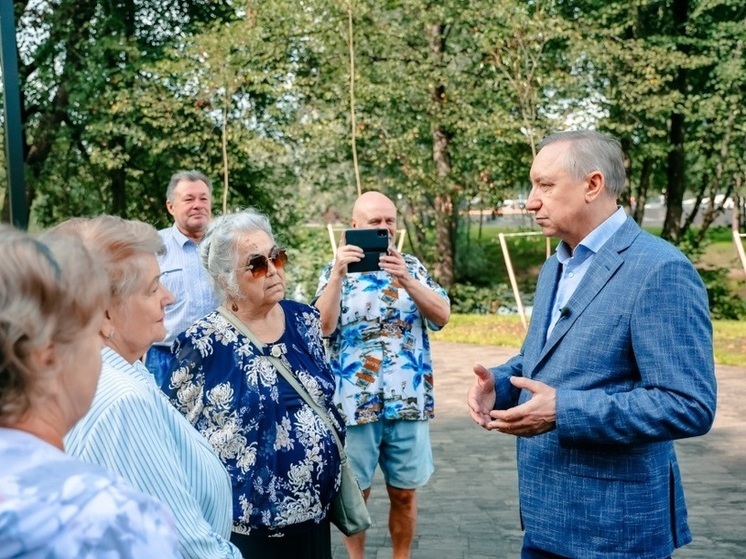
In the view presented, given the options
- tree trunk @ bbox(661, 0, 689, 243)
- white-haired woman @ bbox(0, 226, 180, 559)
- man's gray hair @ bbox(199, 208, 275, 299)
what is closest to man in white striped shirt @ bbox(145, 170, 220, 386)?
man's gray hair @ bbox(199, 208, 275, 299)

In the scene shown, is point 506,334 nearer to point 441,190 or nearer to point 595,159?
point 441,190

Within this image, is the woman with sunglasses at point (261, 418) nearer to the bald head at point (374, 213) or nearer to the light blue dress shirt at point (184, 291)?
the bald head at point (374, 213)

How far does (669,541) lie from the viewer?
2977mm

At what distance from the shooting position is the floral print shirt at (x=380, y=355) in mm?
Answer: 5191

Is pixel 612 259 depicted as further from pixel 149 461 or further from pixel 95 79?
pixel 95 79

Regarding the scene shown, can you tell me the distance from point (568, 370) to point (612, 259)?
356 mm

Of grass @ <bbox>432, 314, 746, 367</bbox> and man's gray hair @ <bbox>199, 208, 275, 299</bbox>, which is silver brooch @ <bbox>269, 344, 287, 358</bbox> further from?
grass @ <bbox>432, 314, 746, 367</bbox>

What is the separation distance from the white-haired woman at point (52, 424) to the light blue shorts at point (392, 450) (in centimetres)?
369

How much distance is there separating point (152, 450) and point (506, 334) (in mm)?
15591

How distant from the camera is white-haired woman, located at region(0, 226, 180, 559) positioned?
1.44 meters

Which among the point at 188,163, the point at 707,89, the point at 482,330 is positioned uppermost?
the point at 707,89

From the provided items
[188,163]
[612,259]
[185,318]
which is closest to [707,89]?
[188,163]

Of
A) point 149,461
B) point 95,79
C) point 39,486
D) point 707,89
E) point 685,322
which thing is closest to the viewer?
point 39,486

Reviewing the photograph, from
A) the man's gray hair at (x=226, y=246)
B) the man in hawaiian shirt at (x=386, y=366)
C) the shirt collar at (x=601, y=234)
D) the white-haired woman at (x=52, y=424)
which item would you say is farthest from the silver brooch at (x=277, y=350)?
the white-haired woman at (x=52, y=424)
